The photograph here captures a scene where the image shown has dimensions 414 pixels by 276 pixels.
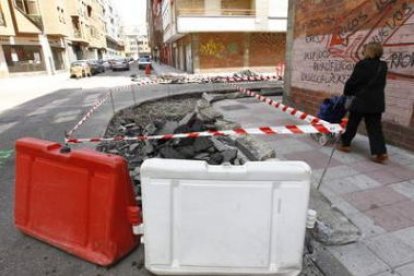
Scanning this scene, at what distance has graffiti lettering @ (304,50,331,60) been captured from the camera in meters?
6.36

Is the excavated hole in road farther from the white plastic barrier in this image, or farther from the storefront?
the storefront

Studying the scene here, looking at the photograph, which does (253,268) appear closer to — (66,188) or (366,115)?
(66,188)

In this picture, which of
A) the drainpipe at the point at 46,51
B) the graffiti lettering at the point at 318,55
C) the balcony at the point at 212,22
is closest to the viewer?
the graffiti lettering at the point at 318,55

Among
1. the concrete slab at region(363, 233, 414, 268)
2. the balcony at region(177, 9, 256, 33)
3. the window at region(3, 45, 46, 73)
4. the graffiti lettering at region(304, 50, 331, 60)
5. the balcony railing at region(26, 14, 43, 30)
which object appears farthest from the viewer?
the balcony railing at region(26, 14, 43, 30)

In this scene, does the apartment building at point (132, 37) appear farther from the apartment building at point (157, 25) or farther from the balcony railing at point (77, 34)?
the balcony railing at point (77, 34)

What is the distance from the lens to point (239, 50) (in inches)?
993

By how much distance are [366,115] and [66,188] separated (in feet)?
13.4

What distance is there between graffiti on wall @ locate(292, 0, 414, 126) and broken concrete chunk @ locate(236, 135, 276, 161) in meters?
2.31

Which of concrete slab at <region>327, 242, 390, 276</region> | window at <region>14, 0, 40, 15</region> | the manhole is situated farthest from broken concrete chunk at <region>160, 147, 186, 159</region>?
window at <region>14, 0, 40, 15</region>

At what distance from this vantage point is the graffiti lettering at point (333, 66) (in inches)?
229

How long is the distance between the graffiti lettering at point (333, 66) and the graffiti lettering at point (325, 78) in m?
0.12

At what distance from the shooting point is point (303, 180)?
6.47 ft

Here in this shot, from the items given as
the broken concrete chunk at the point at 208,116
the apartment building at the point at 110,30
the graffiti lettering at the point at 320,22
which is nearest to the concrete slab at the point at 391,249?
the broken concrete chunk at the point at 208,116

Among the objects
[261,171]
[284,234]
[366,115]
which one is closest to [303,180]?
[261,171]
